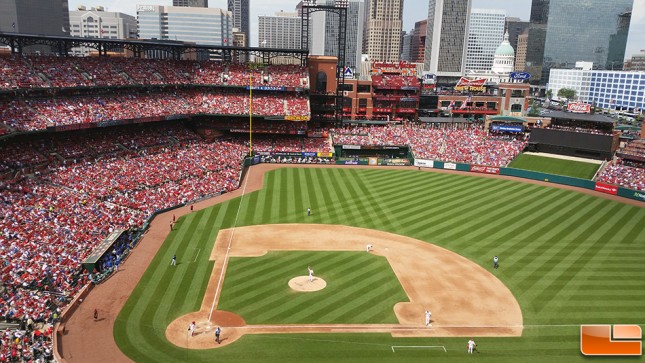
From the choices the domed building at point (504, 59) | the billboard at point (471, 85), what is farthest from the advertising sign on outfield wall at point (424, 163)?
the domed building at point (504, 59)

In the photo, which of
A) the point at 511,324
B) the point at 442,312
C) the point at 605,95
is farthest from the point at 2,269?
the point at 605,95

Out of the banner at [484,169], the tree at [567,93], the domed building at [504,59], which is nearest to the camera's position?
the banner at [484,169]

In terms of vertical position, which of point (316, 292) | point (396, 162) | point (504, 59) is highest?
point (504, 59)

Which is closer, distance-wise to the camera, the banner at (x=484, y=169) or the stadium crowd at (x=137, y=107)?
the stadium crowd at (x=137, y=107)

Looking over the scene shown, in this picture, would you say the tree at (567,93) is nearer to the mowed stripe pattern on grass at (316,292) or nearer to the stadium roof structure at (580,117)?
the stadium roof structure at (580,117)

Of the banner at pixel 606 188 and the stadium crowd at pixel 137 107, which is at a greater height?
the stadium crowd at pixel 137 107

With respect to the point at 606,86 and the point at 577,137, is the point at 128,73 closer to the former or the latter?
the point at 577,137

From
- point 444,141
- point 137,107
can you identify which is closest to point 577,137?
point 444,141
